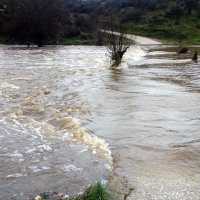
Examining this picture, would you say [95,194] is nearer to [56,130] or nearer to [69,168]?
[69,168]

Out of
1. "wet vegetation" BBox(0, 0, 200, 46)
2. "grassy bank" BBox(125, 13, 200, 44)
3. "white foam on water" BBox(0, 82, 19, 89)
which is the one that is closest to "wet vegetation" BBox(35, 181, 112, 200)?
"white foam on water" BBox(0, 82, 19, 89)

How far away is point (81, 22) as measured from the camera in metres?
57.7

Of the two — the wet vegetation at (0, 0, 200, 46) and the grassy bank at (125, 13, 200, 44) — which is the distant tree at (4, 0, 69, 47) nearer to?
the wet vegetation at (0, 0, 200, 46)

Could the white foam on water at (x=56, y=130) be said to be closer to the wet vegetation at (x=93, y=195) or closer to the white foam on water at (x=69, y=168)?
the white foam on water at (x=69, y=168)

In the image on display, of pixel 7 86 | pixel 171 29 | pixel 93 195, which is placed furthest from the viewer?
pixel 171 29

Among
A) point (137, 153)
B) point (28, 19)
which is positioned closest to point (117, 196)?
point (137, 153)

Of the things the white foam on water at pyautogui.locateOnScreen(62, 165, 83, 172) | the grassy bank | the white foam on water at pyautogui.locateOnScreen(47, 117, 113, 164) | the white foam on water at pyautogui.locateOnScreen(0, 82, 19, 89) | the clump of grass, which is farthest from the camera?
the grassy bank

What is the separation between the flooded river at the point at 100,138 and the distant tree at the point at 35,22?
3100 centimetres

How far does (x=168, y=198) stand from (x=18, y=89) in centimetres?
972

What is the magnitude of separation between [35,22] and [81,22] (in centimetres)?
1511

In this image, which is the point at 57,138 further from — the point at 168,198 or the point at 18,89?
the point at 18,89

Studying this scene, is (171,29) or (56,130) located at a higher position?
(171,29)

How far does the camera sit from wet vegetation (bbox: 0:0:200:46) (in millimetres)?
44906

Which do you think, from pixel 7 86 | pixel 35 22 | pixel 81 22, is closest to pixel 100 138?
pixel 7 86
